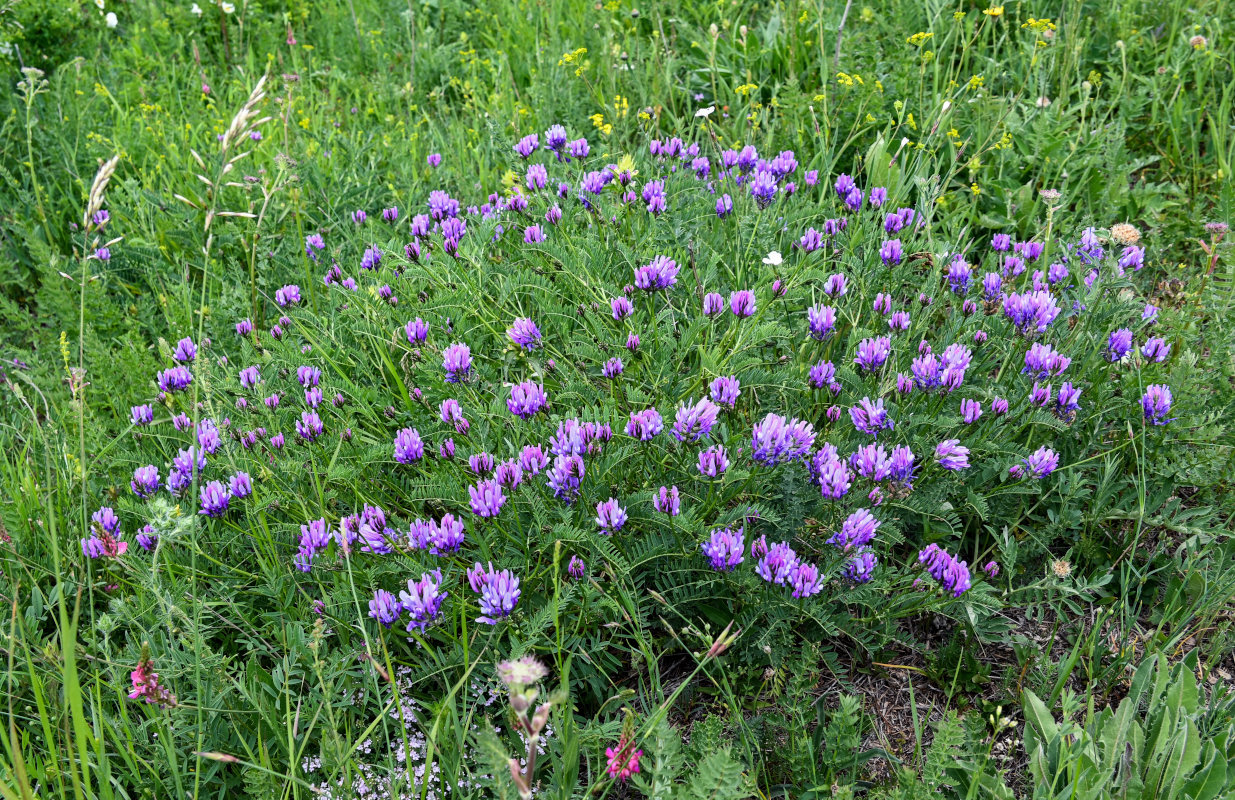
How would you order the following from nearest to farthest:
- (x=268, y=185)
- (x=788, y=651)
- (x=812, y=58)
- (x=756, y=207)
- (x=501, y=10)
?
(x=788, y=651), (x=756, y=207), (x=268, y=185), (x=812, y=58), (x=501, y=10)

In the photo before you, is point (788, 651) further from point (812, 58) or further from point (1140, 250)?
point (812, 58)

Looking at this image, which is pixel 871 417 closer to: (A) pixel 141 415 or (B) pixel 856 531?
(B) pixel 856 531

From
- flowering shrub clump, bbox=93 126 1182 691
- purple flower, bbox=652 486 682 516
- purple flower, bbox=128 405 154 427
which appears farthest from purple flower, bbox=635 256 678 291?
purple flower, bbox=128 405 154 427

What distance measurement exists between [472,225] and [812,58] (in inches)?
88.2

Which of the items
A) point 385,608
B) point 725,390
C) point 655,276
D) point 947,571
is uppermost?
point 655,276

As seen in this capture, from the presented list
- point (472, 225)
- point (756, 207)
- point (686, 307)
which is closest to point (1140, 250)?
point (756, 207)

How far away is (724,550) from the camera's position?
2.00 m

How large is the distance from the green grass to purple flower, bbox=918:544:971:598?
109 mm

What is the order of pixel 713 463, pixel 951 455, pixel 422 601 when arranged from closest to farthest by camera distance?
pixel 422 601, pixel 713 463, pixel 951 455

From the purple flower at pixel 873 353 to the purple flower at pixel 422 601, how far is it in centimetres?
119

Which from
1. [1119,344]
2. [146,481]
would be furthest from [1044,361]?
[146,481]

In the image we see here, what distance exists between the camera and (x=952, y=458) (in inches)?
85.5

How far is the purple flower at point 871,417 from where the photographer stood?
88.1 inches

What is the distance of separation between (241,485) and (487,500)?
2.43 ft
